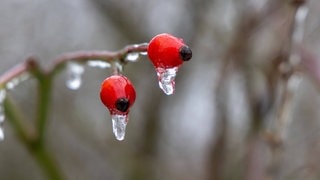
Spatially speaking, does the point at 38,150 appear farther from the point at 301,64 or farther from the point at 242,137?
the point at 242,137

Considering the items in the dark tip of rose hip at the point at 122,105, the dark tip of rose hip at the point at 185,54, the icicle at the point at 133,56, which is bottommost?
the dark tip of rose hip at the point at 122,105

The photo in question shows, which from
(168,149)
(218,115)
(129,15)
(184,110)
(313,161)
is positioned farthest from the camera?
(184,110)

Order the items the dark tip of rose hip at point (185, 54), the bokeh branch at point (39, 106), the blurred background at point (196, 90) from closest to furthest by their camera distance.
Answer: the dark tip of rose hip at point (185, 54) → the bokeh branch at point (39, 106) → the blurred background at point (196, 90)

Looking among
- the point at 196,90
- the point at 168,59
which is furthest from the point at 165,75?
the point at 196,90

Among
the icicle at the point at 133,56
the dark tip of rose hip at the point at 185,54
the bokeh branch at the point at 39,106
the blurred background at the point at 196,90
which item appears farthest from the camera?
the blurred background at the point at 196,90

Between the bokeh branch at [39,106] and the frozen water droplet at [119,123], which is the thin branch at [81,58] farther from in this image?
the frozen water droplet at [119,123]

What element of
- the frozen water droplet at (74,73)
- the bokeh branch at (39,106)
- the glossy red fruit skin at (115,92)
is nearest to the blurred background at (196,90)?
the bokeh branch at (39,106)

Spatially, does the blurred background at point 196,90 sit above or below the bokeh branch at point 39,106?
above

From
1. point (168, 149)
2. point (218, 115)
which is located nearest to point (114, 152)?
point (168, 149)

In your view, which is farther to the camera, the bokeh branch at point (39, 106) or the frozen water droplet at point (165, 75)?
the bokeh branch at point (39, 106)
